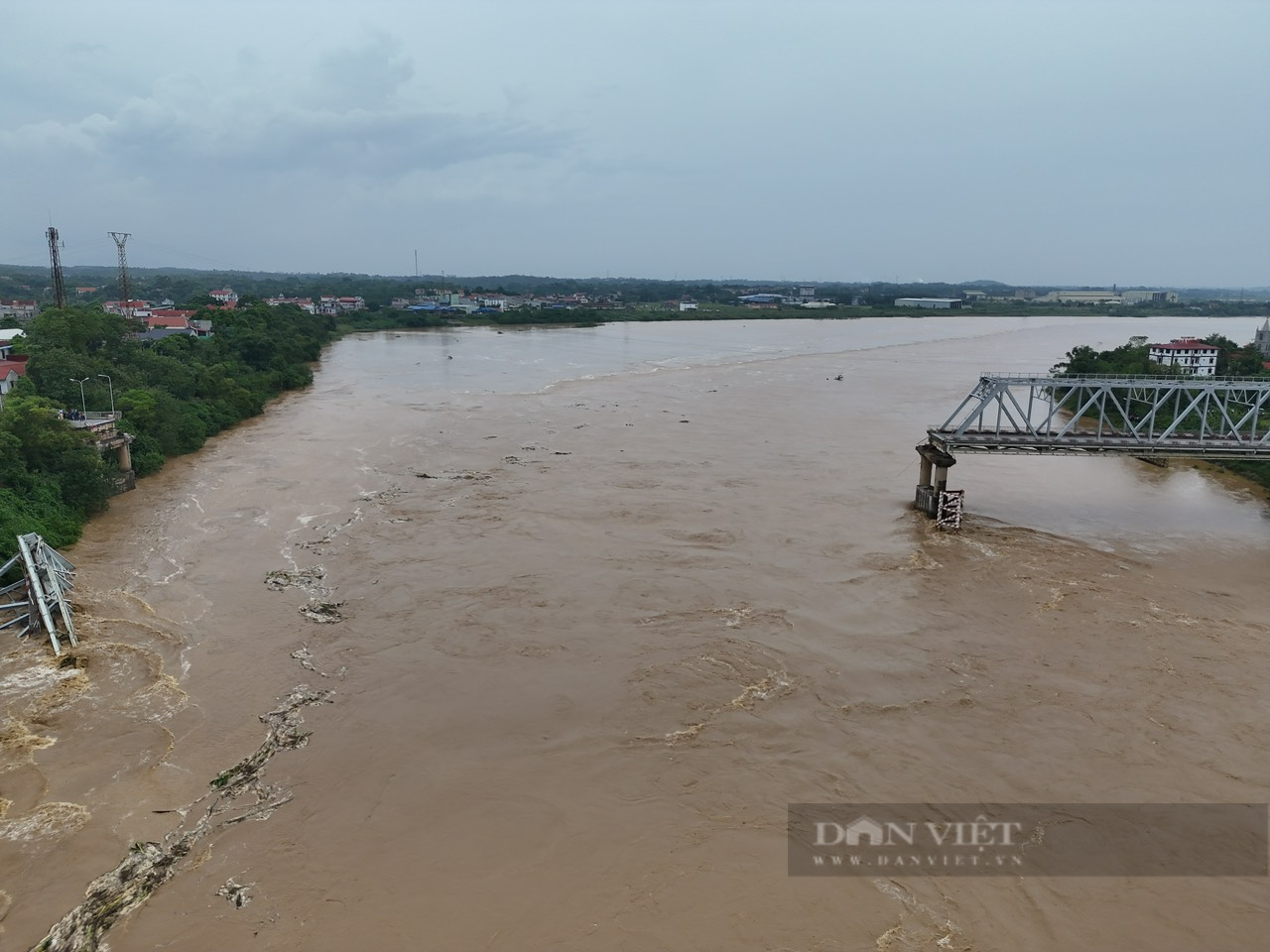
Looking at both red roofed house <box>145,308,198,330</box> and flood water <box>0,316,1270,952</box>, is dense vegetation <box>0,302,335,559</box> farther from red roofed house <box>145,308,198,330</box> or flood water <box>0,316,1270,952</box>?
red roofed house <box>145,308,198,330</box>

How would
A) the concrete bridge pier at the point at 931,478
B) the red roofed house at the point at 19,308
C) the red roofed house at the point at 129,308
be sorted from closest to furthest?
the concrete bridge pier at the point at 931,478 < the red roofed house at the point at 129,308 < the red roofed house at the point at 19,308

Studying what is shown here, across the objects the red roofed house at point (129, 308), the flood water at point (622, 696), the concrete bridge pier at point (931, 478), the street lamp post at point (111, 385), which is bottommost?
A: the flood water at point (622, 696)

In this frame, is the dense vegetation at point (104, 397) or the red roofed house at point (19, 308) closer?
the dense vegetation at point (104, 397)

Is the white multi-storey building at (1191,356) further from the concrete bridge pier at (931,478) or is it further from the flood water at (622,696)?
the concrete bridge pier at (931,478)

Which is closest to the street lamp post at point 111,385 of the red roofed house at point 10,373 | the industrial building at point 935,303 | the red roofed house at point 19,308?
the red roofed house at point 10,373

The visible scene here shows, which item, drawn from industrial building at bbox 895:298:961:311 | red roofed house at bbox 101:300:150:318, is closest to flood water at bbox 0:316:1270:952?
red roofed house at bbox 101:300:150:318

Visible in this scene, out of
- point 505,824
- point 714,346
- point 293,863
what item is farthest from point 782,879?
point 714,346
